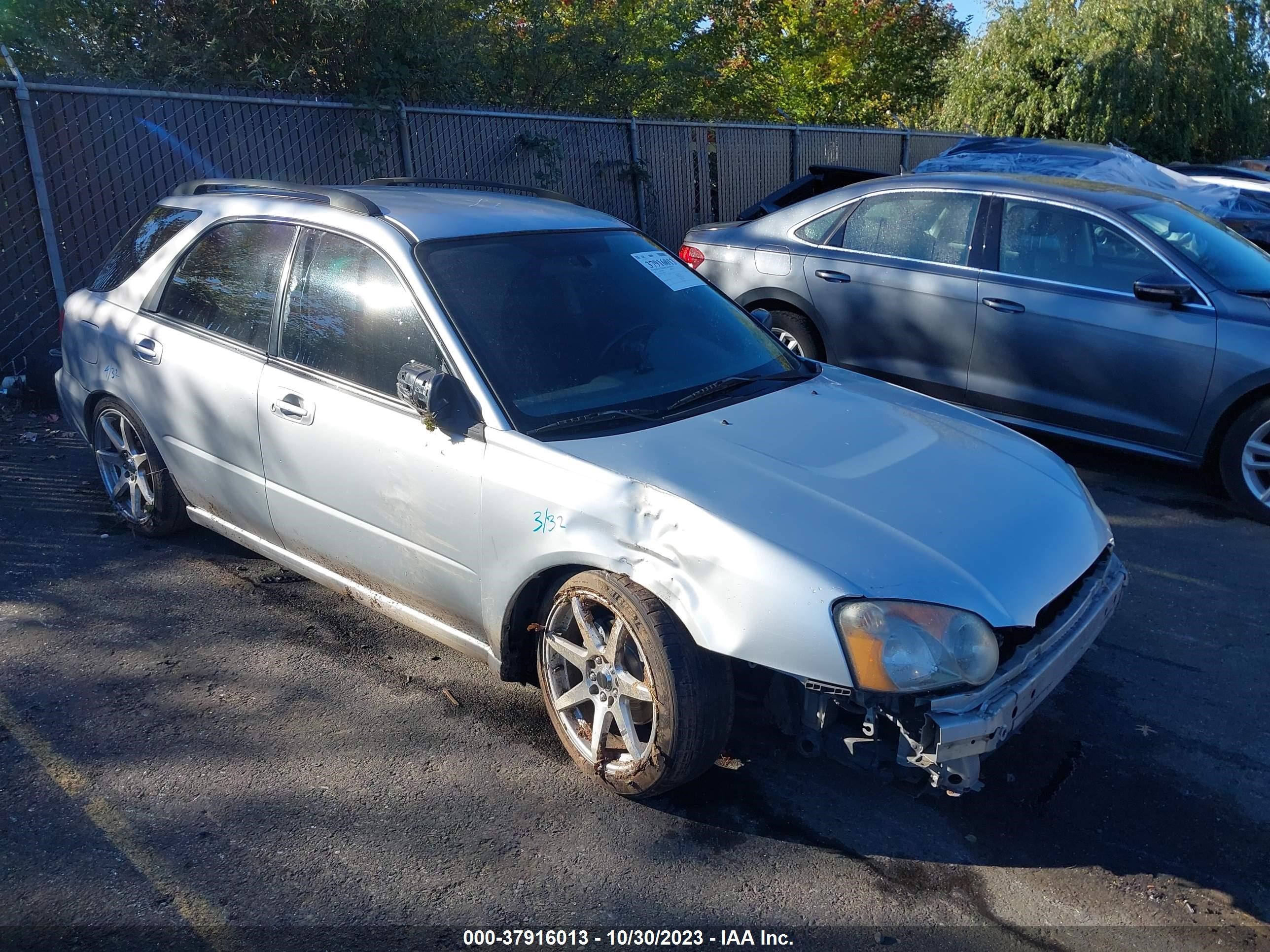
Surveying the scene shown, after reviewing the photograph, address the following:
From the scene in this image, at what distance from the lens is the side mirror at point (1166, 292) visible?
5914 mm

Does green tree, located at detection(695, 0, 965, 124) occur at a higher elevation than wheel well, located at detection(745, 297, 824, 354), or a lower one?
higher

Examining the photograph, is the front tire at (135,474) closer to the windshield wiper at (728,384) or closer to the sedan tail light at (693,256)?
the windshield wiper at (728,384)

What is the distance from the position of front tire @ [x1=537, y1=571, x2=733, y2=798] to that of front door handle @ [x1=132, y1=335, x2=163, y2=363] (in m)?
2.34

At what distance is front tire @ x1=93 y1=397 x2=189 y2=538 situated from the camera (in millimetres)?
4887

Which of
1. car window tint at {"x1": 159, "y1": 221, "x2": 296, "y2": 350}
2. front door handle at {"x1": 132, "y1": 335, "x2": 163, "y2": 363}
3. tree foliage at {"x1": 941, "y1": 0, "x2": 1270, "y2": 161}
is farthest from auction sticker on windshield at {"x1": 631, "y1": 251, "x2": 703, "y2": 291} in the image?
tree foliage at {"x1": 941, "y1": 0, "x2": 1270, "y2": 161}

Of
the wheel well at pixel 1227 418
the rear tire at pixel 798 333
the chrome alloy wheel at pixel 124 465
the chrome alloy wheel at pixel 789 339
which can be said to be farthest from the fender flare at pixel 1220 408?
the chrome alloy wheel at pixel 124 465

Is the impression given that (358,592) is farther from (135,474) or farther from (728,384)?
(135,474)

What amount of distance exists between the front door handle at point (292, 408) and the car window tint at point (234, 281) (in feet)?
0.93

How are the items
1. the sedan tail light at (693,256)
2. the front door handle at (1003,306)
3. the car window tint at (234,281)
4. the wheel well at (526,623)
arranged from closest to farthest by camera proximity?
the wheel well at (526,623)
the car window tint at (234,281)
the front door handle at (1003,306)
the sedan tail light at (693,256)

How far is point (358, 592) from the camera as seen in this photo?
4.02 metres

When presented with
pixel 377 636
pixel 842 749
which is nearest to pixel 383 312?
pixel 377 636

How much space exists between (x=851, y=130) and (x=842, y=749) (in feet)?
44.0

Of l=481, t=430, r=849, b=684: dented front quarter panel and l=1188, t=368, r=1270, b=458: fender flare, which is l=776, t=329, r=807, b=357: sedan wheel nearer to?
l=1188, t=368, r=1270, b=458: fender flare

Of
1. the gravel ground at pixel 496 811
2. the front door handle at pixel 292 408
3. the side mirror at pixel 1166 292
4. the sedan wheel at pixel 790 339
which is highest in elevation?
the front door handle at pixel 292 408
